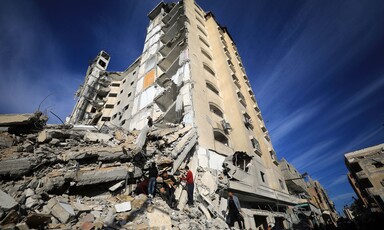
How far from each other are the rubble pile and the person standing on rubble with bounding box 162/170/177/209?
1.11ft

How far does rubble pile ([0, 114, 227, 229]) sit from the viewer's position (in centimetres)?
471

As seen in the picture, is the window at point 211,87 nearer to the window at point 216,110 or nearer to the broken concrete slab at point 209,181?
the window at point 216,110

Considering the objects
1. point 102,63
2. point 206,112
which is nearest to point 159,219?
point 206,112

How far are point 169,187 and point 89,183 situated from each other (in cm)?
317

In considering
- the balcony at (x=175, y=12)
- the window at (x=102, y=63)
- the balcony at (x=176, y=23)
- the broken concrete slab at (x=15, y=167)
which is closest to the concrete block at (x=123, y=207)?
the broken concrete slab at (x=15, y=167)

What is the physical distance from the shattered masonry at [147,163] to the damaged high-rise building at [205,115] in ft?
0.33

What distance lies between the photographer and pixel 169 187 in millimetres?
7770

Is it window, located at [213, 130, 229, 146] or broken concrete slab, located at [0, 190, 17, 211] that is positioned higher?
window, located at [213, 130, 229, 146]

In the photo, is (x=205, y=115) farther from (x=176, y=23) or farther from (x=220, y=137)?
(x=176, y=23)

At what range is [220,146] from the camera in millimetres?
13703

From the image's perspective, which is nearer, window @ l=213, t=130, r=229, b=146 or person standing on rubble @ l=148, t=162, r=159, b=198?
person standing on rubble @ l=148, t=162, r=159, b=198

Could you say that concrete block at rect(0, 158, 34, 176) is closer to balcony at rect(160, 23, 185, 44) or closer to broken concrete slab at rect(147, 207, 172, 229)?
broken concrete slab at rect(147, 207, 172, 229)

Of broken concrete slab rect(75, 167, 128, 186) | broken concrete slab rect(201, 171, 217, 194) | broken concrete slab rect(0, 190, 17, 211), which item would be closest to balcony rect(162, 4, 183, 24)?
broken concrete slab rect(201, 171, 217, 194)

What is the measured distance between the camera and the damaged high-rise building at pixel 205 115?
11477mm
